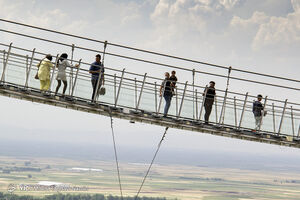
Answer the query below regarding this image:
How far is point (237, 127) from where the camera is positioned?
18.8 metres

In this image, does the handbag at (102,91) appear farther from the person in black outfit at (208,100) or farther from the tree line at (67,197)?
the tree line at (67,197)

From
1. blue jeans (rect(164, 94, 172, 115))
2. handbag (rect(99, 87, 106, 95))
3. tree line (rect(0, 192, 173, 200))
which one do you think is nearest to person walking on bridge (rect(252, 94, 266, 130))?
blue jeans (rect(164, 94, 172, 115))

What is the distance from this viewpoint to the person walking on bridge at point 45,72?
1678 cm

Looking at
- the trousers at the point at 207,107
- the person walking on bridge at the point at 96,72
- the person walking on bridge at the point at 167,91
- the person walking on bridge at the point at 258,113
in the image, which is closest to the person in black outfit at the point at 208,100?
the trousers at the point at 207,107

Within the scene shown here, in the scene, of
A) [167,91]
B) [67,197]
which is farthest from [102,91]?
[67,197]

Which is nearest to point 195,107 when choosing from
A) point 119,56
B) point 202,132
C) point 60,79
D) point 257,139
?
point 202,132

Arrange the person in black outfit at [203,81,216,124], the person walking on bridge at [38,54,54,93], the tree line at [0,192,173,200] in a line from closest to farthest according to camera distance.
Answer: the person walking on bridge at [38,54,54,93]
the person in black outfit at [203,81,216,124]
the tree line at [0,192,173,200]

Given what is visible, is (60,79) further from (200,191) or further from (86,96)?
(200,191)

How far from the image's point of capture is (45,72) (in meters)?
16.8

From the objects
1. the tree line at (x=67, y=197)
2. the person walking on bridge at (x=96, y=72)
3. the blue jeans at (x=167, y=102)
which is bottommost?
the tree line at (x=67, y=197)

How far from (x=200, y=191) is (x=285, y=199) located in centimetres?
3085

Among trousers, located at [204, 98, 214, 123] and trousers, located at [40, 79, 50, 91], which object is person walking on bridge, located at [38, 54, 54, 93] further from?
trousers, located at [204, 98, 214, 123]

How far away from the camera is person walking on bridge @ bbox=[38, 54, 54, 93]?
1678 centimetres

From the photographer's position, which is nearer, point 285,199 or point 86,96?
point 86,96
